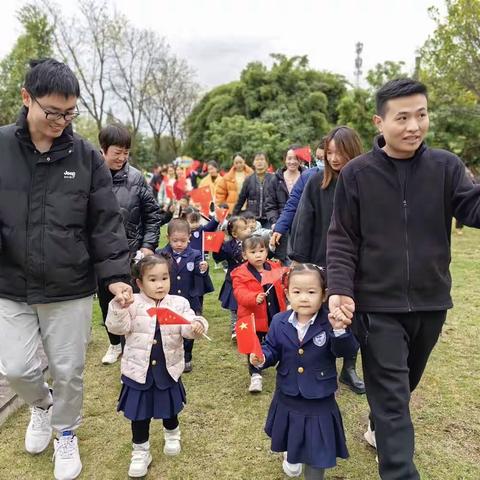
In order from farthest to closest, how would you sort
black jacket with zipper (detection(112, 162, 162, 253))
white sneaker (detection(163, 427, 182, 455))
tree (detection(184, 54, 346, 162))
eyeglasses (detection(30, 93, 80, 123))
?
tree (detection(184, 54, 346, 162)) → black jacket with zipper (detection(112, 162, 162, 253)) → white sneaker (detection(163, 427, 182, 455)) → eyeglasses (detection(30, 93, 80, 123))

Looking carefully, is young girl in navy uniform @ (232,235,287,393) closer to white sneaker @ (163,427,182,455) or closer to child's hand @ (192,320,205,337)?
white sneaker @ (163,427,182,455)

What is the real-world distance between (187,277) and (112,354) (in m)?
0.93

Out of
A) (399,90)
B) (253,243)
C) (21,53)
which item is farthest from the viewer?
(21,53)

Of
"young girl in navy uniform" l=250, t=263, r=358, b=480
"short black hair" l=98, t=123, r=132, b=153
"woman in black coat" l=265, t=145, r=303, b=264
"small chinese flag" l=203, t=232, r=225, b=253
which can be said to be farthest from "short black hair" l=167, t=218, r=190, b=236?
"young girl in navy uniform" l=250, t=263, r=358, b=480

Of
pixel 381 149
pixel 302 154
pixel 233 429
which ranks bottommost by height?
pixel 233 429

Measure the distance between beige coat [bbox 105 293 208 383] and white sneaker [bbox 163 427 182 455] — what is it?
1.34ft

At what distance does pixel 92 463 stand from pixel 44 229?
1394mm

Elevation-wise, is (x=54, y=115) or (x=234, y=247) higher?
(x=54, y=115)

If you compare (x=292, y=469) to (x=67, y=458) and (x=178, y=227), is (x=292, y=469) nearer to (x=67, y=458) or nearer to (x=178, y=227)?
(x=67, y=458)

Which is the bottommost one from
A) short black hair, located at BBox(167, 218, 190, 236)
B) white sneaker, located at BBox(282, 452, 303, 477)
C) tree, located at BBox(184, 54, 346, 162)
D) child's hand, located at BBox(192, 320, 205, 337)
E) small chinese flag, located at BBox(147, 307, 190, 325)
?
white sneaker, located at BBox(282, 452, 303, 477)

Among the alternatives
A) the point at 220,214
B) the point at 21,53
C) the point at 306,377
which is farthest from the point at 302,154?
the point at 21,53

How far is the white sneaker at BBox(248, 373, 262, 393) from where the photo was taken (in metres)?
3.69

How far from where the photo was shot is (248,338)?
2.47 m

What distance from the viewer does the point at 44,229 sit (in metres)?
2.46
